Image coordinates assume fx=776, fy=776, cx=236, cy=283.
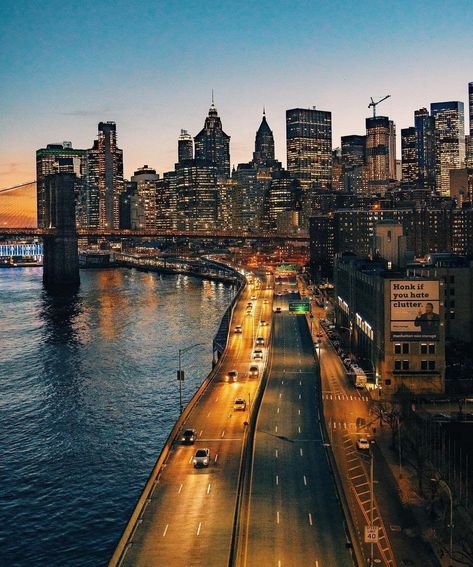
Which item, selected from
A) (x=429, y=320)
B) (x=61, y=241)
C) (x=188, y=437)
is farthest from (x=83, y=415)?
(x=61, y=241)

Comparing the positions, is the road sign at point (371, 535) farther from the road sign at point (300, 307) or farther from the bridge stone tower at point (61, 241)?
the bridge stone tower at point (61, 241)

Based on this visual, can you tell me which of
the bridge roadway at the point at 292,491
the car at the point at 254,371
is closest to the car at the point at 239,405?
the bridge roadway at the point at 292,491

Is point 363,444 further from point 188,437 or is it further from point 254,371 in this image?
point 254,371

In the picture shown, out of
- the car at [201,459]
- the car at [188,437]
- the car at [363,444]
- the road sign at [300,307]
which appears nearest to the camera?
the car at [201,459]

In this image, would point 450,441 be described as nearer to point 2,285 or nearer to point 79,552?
point 79,552

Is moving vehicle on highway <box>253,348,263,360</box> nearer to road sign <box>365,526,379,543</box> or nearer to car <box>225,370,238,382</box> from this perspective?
car <box>225,370,238,382</box>

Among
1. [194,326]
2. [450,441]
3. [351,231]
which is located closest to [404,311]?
[450,441]

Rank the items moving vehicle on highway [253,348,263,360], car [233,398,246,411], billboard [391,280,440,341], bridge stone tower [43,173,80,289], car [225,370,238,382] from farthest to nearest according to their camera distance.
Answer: bridge stone tower [43,173,80,289]
moving vehicle on highway [253,348,263,360]
car [225,370,238,382]
billboard [391,280,440,341]
car [233,398,246,411]

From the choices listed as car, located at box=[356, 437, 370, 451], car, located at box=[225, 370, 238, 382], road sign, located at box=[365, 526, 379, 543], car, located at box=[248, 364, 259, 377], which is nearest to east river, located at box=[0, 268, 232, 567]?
car, located at box=[225, 370, 238, 382]
